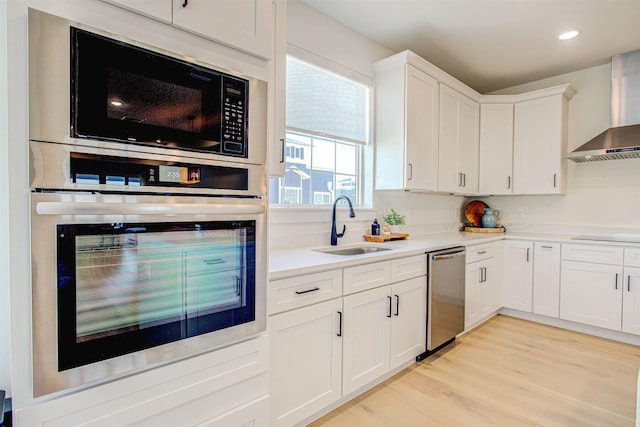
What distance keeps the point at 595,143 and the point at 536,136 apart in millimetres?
565

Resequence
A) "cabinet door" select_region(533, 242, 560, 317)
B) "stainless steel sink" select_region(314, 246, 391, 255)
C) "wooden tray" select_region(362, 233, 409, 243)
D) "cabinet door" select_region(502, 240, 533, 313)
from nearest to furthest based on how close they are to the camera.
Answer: "stainless steel sink" select_region(314, 246, 391, 255) → "wooden tray" select_region(362, 233, 409, 243) → "cabinet door" select_region(533, 242, 560, 317) → "cabinet door" select_region(502, 240, 533, 313)

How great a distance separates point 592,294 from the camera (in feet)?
10.2

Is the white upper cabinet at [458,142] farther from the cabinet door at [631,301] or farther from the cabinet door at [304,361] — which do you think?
the cabinet door at [304,361]

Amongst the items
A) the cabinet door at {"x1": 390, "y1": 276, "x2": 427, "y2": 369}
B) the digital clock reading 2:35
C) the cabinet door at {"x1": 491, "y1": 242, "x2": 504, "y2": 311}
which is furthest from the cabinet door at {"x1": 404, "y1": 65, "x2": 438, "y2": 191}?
the digital clock reading 2:35

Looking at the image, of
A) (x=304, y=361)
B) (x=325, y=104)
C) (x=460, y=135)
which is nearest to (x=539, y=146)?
(x=460, y=135)

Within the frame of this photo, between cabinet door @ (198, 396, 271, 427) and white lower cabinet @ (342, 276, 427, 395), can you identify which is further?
white lower cabinet @ (342, 276, 427, 395)

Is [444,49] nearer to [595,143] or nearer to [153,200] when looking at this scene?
[595,143]

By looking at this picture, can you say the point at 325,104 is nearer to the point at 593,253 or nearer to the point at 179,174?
the point at 179,174

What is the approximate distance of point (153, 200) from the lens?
1016 mm

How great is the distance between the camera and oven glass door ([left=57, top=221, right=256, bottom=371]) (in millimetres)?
886

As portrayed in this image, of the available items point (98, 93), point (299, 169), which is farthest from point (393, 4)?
point (98, 93)

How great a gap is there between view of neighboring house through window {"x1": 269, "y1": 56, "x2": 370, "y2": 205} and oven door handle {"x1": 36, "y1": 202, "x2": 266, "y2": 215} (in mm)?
1104

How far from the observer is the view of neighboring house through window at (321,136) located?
2451 millimetres

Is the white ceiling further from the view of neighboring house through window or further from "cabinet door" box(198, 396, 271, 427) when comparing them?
"cabinet door" box(198, 396, 271, 427)
